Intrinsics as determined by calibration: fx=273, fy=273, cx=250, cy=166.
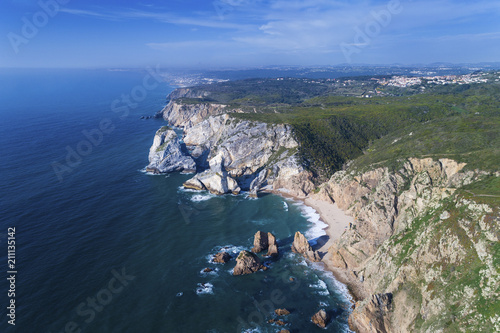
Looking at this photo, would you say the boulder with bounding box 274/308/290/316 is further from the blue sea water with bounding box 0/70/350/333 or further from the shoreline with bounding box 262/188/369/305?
the shoreline with bounding box 262/188/369/305

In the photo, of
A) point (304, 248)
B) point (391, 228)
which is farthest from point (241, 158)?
point (391, 228)

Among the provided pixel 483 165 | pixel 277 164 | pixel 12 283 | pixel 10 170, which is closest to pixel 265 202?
pixel 277 164

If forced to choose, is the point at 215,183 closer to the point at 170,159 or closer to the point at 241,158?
the point at 241,158

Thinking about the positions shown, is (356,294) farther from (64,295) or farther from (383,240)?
(64,295)

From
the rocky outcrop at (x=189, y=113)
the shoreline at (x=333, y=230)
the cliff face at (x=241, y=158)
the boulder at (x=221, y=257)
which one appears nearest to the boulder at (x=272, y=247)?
the boulder at (x=221, y=257)

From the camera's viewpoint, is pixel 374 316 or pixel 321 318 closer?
pixel 374 316
